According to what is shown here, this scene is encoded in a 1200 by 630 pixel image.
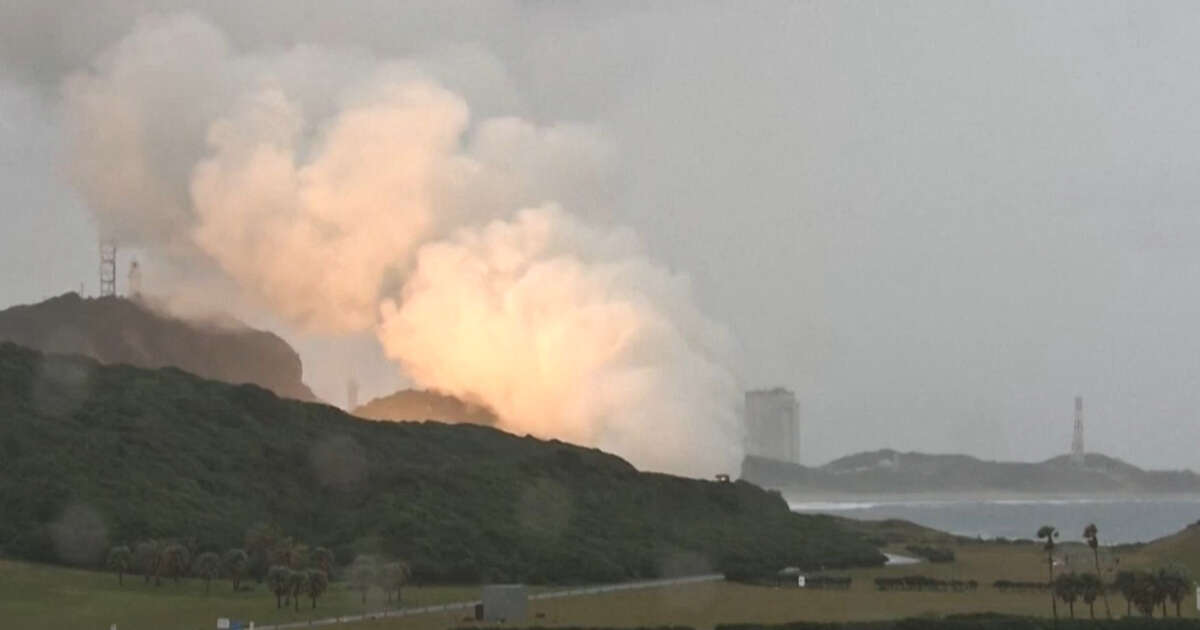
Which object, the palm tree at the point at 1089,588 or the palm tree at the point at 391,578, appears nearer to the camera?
the palm tree at the point at 1089,588

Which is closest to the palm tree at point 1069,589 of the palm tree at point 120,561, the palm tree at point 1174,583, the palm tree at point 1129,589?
the palm tree at point 1129,589

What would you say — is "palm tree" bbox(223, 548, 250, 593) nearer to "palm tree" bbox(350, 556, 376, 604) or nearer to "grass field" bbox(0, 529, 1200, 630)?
"grass field" bbox(0, 529, 1200, 630)

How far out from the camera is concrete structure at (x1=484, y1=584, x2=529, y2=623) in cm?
9056

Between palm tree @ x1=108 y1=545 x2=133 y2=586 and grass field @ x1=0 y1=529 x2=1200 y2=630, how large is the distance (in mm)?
812

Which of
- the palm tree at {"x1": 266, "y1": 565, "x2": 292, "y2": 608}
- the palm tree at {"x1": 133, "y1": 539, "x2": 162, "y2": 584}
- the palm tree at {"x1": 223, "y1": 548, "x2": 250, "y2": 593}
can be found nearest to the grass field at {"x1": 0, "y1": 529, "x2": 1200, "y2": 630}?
the palm tree at {"x1": 133, "y1": 539, "x2": 162, "y2": 584}

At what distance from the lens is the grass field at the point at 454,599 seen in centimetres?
9069

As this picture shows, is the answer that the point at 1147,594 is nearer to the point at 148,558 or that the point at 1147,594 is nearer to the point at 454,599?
the point at 454,599

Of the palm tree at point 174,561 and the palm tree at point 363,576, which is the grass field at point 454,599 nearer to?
the palm tree at point 363,576

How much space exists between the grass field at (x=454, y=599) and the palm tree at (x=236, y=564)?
3.61 ft

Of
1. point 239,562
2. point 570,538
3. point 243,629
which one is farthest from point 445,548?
point 243,629

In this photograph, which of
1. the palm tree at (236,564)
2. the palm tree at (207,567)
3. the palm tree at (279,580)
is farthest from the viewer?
the palm tree at (236,564)

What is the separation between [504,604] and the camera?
9119cm

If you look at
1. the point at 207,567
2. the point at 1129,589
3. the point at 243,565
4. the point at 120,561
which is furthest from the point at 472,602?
the point at 1129,589

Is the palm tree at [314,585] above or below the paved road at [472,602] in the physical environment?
above
